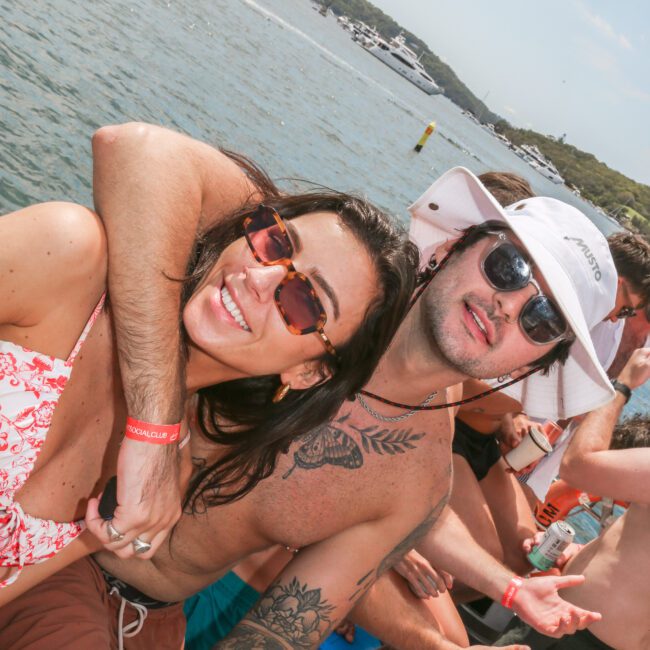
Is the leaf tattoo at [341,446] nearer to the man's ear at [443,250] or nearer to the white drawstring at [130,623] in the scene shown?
the white drawstring at [130,623]

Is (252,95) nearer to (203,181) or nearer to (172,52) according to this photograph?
(172,52)

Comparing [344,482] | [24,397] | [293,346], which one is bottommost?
[344,482]

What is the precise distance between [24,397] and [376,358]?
1102 millimetres

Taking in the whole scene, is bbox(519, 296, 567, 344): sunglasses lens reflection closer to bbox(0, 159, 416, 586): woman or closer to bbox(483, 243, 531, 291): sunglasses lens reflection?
bbox(483, 243, 531, 291): sunglasses lens reflection

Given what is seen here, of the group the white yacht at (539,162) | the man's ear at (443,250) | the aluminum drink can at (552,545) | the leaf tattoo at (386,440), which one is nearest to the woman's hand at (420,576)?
the leaf tattoo at (386,440)

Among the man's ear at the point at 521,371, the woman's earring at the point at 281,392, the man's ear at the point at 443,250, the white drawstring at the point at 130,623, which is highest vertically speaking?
the man's ear at the point at 443,250

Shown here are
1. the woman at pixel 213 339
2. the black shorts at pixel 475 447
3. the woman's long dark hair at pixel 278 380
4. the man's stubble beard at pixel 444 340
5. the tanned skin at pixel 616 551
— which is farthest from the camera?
the black shorts at pixel 475 447

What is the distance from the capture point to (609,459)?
124 inches

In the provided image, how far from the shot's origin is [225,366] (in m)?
1.97

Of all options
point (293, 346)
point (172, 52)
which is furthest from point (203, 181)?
point (172, 52)

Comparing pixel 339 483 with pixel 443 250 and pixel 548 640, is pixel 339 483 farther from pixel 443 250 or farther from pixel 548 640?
pixel 548 640

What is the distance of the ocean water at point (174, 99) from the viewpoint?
26.7 feet

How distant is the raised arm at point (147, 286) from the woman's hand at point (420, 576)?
1434mm

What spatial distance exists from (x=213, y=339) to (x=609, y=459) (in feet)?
7.84
